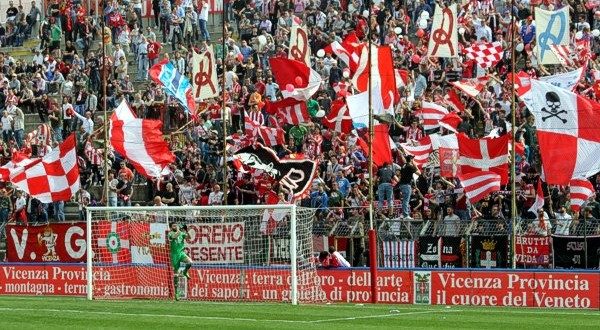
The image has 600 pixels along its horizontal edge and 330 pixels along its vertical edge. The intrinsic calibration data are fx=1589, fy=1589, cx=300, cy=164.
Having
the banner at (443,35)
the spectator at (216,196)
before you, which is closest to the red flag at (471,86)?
the banner at (443,35)

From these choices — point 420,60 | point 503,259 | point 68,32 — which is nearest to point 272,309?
point 503,259

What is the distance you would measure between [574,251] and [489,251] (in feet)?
7.24

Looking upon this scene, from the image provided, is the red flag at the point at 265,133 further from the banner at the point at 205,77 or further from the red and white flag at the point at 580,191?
the red and white flag at the point at 580,191

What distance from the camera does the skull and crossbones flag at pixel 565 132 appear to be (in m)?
36.8

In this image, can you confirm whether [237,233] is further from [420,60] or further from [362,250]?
[420,60]

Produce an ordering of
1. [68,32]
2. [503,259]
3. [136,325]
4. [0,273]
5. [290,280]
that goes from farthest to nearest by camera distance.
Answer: [68,32]
[0,273]
[503,259]
[290,280]
[136,325]

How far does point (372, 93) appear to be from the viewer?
4109 cm

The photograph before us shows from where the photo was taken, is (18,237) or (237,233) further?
(18,237)

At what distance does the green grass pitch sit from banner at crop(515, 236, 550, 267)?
4.81m

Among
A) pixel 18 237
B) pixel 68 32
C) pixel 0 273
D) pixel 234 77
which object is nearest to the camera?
pixel 0 273

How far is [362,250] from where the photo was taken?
134ft

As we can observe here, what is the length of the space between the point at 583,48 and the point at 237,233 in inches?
476

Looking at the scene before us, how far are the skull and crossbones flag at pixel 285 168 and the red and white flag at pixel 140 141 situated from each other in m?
2.23

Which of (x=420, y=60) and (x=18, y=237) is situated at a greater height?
(x=420, y=60)
